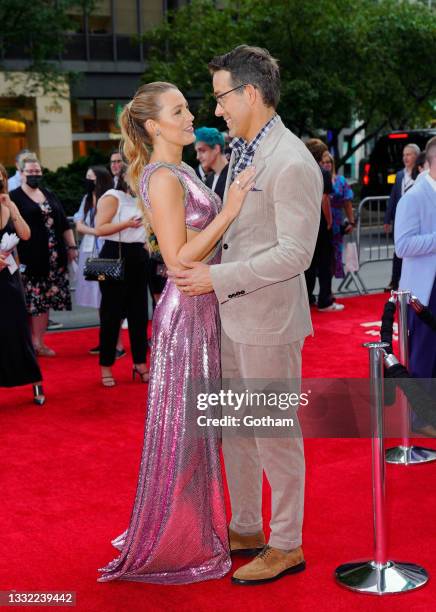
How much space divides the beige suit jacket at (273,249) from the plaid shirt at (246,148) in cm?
3

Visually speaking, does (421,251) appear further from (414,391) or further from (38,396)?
(38,396)

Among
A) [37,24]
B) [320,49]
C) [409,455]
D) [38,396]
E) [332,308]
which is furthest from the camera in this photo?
[320,49]

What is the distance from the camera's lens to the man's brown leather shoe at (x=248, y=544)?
4.16m

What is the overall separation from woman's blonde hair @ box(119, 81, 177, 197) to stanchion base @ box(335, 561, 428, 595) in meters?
1.86

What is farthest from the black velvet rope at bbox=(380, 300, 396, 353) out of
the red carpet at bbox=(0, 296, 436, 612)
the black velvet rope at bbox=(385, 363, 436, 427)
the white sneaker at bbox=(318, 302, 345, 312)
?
the white sneaker at bbox=(318, 302, 345, 312)

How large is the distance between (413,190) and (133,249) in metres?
2.55

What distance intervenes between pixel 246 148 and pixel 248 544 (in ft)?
5.82

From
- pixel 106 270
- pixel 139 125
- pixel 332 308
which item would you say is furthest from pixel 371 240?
pixel 139 125

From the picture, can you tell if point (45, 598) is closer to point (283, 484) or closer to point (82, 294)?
point (283, 484)

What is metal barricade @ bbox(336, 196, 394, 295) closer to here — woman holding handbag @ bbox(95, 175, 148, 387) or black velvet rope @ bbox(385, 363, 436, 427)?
woman holding handbag @ bbox(95, 175, 148, 387)

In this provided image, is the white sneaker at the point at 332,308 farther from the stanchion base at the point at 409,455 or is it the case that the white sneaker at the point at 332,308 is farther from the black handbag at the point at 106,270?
the stanchion base at the point at 409,455

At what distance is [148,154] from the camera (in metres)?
3.99

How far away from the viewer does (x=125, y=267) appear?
23.8 ft

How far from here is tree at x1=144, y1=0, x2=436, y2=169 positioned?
2320 centimetres
